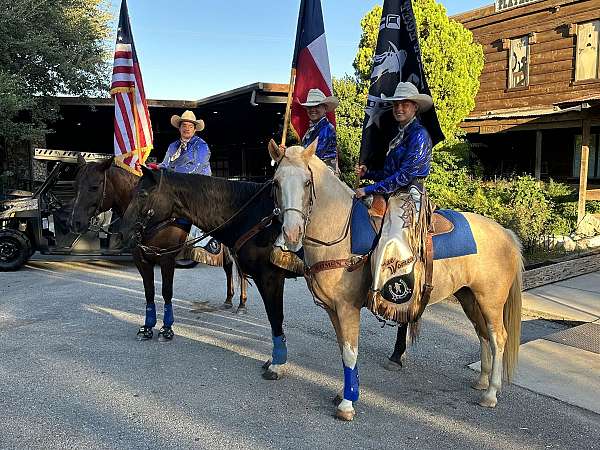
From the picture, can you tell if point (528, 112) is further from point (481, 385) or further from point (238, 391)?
point (238, 391)

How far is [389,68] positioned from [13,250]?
7.94m

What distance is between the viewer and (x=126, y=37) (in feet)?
20.3

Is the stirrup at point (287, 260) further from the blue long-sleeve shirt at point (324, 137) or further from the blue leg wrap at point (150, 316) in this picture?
the blue leg wrap at point (150, 316)

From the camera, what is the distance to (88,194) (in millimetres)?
4582

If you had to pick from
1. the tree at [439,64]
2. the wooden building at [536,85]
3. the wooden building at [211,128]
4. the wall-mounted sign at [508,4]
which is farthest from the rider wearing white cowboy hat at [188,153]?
the wall-mounted sign at [508,4]

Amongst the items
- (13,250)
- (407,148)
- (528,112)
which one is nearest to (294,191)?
(407,148)

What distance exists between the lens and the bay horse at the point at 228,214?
387 centimetres

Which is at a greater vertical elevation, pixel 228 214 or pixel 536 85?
pixel 536 85

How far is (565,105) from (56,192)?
36.5 ft

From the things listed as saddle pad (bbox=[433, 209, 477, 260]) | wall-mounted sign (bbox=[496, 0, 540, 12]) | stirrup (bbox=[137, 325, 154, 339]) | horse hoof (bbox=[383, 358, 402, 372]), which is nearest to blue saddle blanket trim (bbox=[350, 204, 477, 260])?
saddle pad (bbox=[433, 209, 477, 260])

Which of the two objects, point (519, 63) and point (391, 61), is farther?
point (519, 63)

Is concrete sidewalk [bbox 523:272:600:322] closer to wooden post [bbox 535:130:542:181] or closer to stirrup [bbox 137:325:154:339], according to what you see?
stirrup [bbox 137:325:154:339]

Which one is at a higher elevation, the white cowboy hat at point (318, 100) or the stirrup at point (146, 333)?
the white cowboy hat at point (318, 100)

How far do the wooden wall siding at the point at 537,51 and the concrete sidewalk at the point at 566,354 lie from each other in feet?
29.3
